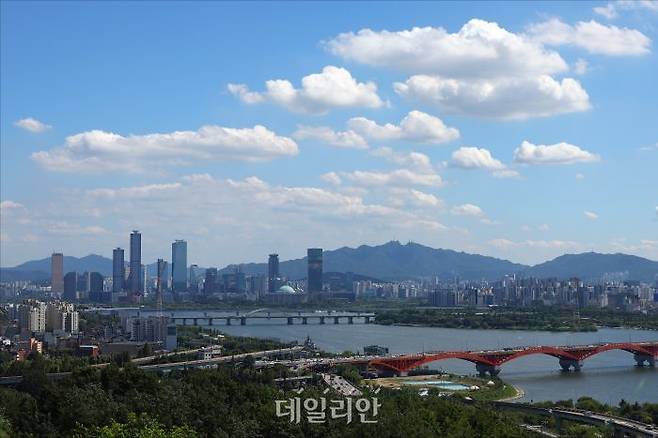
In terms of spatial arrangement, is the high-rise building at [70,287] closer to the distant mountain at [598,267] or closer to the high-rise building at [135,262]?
the high-rise building at [135,262]

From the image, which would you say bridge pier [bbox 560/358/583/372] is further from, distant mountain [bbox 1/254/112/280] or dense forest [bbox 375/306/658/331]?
distant mountain [bbox 1/254/112/280]

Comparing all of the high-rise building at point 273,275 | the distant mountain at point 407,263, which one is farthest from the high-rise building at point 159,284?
the distant mountain at point 407,263

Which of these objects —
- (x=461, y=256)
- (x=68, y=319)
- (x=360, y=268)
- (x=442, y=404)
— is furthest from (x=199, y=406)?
(x=461, y=256)

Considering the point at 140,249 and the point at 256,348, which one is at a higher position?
the point at 140,249

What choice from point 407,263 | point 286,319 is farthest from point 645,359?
point 407,263

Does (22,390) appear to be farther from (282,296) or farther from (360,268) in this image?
(360,268)
